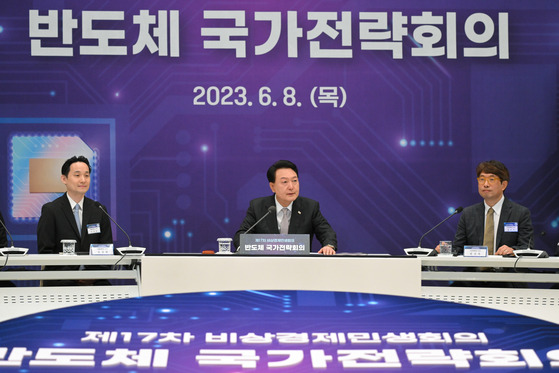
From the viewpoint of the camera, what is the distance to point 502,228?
15.0 ft

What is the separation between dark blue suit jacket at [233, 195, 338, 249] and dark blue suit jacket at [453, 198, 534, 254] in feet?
3.19

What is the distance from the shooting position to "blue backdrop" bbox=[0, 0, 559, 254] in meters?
5.67

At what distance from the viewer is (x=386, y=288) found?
3494 millimetres

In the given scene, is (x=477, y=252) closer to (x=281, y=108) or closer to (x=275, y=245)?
(x=275, y=245)

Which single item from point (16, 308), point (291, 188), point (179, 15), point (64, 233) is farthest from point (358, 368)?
point (179, 15)

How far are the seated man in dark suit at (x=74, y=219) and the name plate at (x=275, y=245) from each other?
1.38m

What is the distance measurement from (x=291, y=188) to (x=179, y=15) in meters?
2.07

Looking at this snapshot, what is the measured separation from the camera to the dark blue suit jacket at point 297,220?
4.70m

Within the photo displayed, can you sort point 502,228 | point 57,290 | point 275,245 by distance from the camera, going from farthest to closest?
point 502,228
point 57,290
point 275,245

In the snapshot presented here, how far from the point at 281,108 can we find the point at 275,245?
7.69 feet

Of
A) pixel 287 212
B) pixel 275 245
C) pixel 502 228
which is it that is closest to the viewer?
pixel 275 245

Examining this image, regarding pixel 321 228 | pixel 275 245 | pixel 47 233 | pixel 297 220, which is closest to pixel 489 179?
pixel 321 228

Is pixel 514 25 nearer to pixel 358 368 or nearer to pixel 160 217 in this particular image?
pixel 160 217

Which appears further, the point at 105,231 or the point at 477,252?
the point at 105,231
